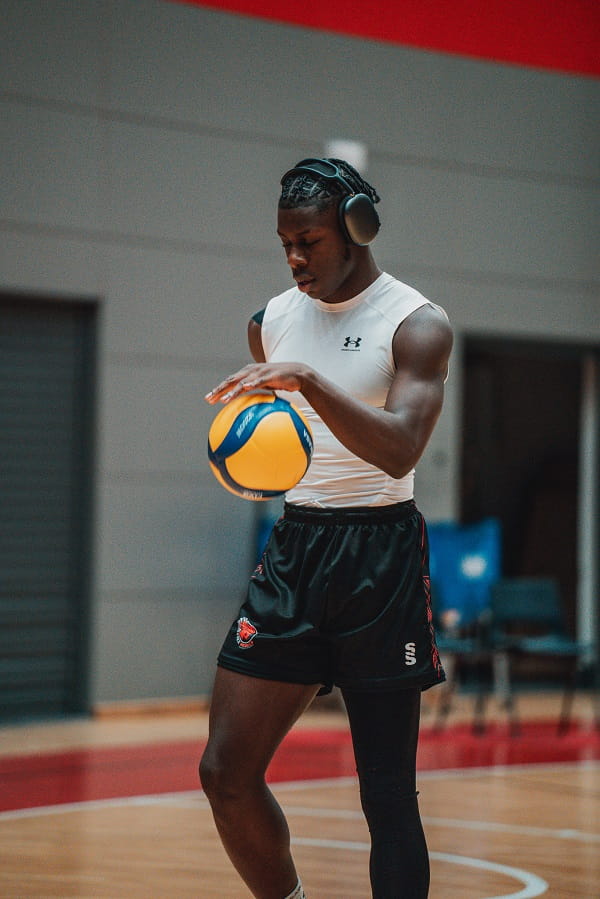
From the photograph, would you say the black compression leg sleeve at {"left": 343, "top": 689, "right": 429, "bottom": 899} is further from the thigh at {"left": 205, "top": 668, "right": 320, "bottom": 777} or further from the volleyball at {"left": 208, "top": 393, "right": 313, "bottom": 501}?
the volleyball at {"left": 208, "top": 393, "right": 313, "bottom": 501}

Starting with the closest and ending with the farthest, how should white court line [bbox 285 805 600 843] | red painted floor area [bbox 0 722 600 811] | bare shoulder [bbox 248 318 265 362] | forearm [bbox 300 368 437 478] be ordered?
forearm [bbox 300 368 437 478] → bare shoulder [bbox 248 318 265 362] → white court line [bbox 285 805 600 843] → red painted floor area [bbox 0 722 600 811]

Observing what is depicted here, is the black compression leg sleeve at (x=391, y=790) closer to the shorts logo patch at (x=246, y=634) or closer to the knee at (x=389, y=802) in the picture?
the knee at (x=389, y=802)

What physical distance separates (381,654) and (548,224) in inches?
330

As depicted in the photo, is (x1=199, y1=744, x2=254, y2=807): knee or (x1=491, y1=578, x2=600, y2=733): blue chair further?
(x1=491, y1=578, x2=600, y2=733): blue chair

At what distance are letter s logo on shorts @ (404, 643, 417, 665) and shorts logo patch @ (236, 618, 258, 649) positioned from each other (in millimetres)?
345

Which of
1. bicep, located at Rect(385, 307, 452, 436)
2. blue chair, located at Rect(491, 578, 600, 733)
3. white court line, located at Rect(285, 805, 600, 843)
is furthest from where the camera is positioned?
blue chair, located at Rect(491, 578, 600, 733)

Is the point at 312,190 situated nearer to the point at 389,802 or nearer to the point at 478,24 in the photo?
the point at 478,24

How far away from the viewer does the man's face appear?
3.15 m

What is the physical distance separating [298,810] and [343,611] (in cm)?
300

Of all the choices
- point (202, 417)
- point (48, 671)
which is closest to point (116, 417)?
point (202, 417)

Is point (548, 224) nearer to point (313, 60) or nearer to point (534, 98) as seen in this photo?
point (534, 98)

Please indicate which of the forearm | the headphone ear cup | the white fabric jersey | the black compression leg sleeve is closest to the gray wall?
the white fabric jersey

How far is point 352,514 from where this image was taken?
325 cm

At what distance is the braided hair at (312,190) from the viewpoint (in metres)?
3.16
